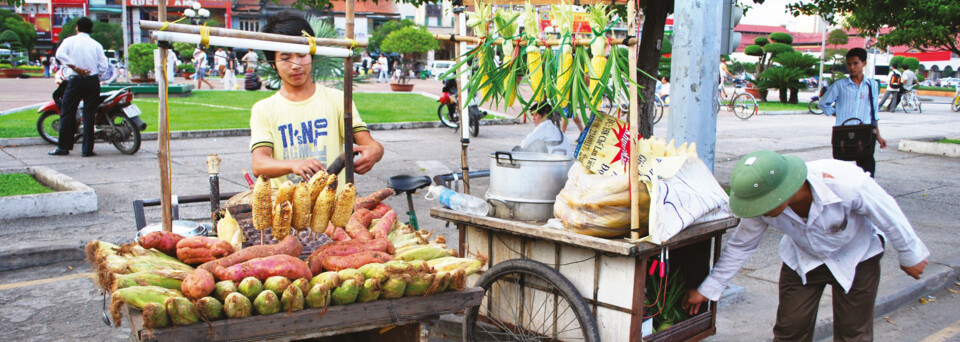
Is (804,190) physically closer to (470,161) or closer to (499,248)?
(499,248)

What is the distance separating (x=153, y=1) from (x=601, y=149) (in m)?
60.2

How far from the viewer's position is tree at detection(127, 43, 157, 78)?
979 inches

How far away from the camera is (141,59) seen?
984 inches

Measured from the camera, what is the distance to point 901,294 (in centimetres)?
502

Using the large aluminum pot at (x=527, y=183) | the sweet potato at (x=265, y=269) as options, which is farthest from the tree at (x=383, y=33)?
the sweet potato at (x=265, y=269)

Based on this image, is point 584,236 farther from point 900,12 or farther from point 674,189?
point 900,12

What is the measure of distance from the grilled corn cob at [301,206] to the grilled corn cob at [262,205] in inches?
3.6

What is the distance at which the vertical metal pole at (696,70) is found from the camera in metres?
4.85

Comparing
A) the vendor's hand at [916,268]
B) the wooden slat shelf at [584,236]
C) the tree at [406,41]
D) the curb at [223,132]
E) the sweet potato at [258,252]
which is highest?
the tree at [406,41]

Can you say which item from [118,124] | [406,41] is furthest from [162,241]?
[406,41]

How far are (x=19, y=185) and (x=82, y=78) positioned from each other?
281 centimetres

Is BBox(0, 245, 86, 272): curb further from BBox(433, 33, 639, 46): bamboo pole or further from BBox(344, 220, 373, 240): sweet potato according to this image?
BBox(433, 33, 639, 46): bamboo pole

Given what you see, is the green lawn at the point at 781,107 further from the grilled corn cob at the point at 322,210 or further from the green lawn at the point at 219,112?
the grilled corn cob at the point at 322,210

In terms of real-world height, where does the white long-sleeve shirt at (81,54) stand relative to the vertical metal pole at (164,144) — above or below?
above
